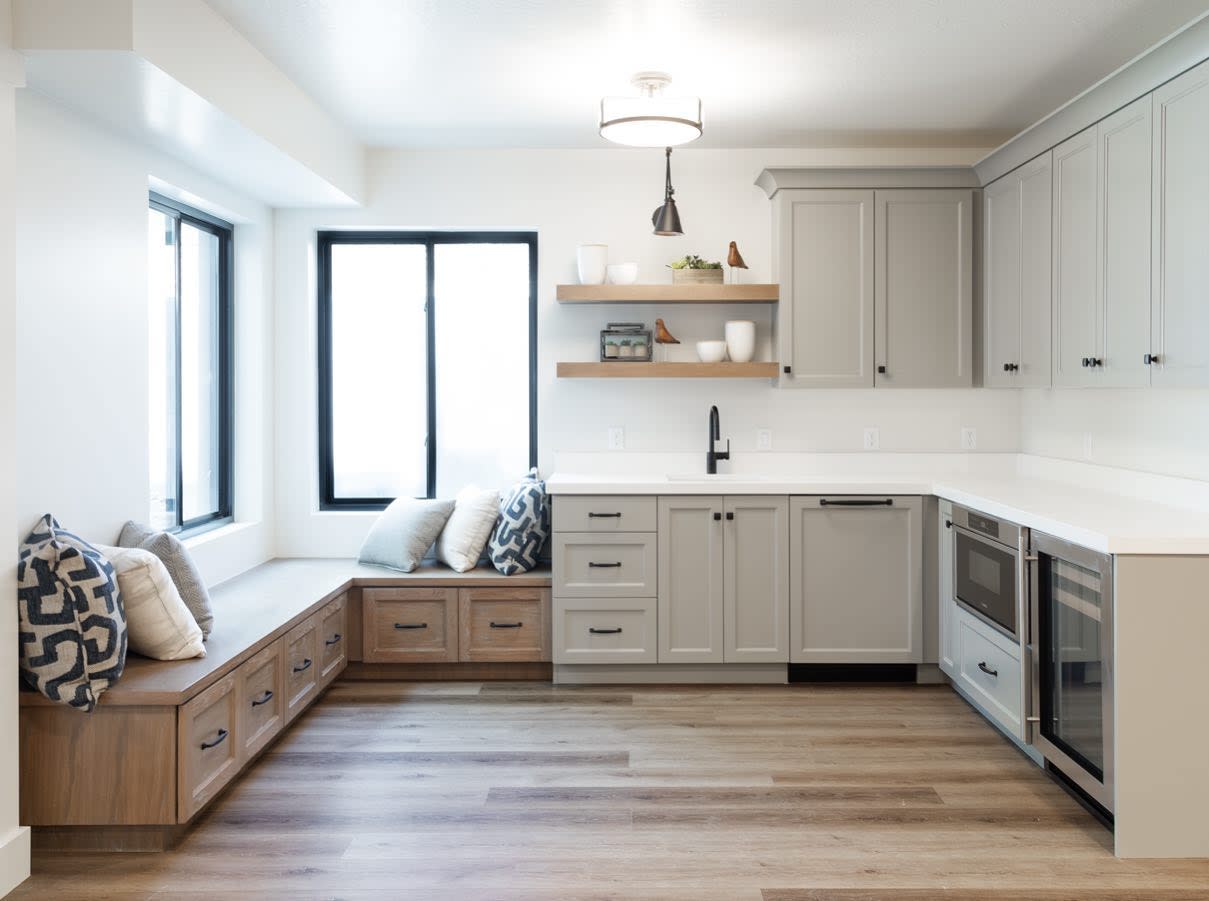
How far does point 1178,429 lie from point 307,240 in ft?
12.8

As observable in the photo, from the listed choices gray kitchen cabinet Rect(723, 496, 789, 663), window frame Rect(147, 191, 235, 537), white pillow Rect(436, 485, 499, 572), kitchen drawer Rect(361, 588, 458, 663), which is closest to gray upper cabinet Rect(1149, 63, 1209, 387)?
gray kitchen cabinet Rect(723, 496, 789, 663)

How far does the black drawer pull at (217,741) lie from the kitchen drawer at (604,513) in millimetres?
1662

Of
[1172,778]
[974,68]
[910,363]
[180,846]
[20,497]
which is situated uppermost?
[974,68]

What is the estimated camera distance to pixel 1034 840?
2.79 metres

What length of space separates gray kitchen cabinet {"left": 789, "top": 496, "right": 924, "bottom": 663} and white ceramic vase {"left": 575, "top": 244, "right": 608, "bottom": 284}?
1.38 m

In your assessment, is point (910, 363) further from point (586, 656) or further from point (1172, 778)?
point (1172, 778)

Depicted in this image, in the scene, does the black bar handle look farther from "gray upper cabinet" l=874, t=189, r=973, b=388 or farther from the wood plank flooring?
the wood plank flooring

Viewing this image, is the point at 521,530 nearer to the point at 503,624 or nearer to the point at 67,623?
the point at 503,624

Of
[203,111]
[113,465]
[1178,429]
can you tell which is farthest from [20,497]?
[1178,429]

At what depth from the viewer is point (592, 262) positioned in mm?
4617

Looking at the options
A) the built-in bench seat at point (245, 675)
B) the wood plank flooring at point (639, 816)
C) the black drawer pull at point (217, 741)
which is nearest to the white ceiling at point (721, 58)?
the built-in bench seat at point (245, 675)

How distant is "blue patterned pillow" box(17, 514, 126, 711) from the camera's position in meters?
2.61

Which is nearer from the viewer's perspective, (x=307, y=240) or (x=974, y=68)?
(x=974, y=68)

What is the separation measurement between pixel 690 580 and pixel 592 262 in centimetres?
154
